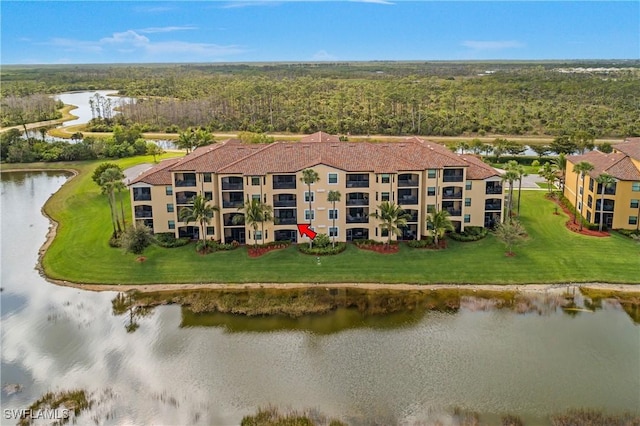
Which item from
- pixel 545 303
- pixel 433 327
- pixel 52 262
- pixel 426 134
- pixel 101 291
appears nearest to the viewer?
pixel 433 327

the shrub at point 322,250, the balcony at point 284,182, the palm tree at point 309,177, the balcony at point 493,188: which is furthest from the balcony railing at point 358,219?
the balcony at point 493,188

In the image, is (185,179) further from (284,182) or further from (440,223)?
(440,223)

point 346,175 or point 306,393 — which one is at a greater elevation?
point 346,175

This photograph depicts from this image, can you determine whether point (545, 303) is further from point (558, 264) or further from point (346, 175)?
point (346, 175)

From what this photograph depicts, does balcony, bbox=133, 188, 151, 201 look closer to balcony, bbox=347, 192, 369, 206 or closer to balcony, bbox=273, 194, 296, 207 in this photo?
balcony, bbox=273, 194, 296, 207

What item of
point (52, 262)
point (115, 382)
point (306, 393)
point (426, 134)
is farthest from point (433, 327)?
point (426, 134)

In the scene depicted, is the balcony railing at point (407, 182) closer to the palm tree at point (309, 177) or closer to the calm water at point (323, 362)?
the palm tree at point (309, 177)

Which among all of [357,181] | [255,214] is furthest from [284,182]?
[357,181]
